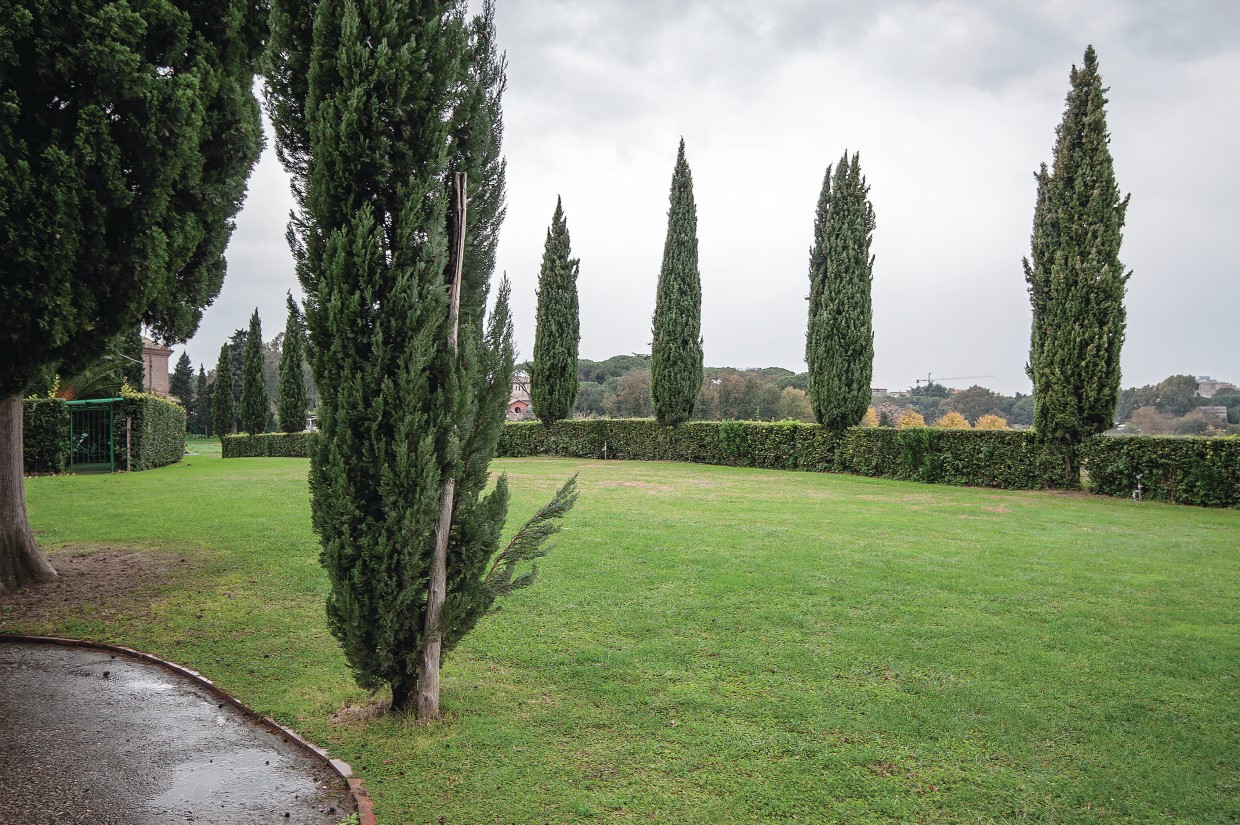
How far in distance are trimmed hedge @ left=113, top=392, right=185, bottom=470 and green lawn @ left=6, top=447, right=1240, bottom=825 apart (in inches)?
426

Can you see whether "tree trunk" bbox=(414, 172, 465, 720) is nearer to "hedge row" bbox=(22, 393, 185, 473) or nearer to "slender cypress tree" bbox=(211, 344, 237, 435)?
"hedge row" bbox=(22, 393, 185, 473)

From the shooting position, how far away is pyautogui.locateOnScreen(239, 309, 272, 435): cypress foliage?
32.2 metres

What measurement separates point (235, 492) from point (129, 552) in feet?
18.4

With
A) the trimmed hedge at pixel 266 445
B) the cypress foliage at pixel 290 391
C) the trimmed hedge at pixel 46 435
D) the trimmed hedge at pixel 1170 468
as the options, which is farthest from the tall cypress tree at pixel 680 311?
the cypress foliage at pixel 290 391

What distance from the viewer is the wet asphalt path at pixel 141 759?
2932 mm

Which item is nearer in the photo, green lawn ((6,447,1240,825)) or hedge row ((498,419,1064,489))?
green lawn ((6,447,1240,825))

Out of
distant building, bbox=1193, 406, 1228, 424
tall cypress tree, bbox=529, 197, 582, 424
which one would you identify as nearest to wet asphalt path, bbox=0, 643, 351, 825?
tall cypress tree, bbox=529, 197, 582, 424

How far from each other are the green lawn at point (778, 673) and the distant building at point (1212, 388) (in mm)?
23410

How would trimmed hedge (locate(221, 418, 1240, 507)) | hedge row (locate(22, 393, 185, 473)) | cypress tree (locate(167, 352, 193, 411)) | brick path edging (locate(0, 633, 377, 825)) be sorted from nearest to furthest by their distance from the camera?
1. brick path edging (locate(0, 633, 377, 825))
2. trimmed hedge (locate(221, 418, 1240, 507))
3. hedge row (locate(22, 393, 185, 473))
4. cypress tree (locate(167, 352, 193, 411))

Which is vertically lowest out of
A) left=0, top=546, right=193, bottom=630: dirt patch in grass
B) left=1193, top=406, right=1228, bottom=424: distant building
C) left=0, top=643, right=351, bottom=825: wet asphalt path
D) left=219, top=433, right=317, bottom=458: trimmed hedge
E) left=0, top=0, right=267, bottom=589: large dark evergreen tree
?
left=0, top=643, right=351, bottom=825: wet asphalt path

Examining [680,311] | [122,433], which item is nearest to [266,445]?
[122,433]

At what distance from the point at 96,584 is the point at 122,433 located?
1484 cm

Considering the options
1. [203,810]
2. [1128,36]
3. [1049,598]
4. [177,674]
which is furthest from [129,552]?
[1128,36]

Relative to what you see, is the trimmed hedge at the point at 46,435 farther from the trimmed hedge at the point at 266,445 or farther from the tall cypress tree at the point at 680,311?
the tall cypress tree at the point at 680,311
